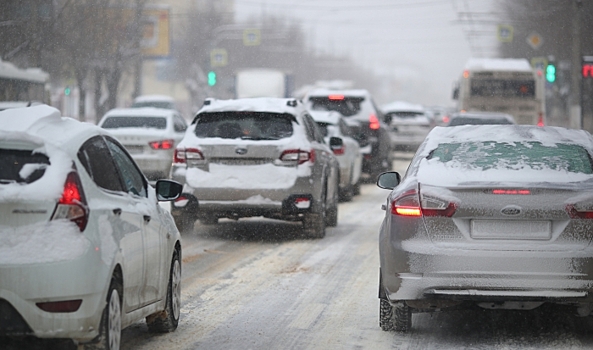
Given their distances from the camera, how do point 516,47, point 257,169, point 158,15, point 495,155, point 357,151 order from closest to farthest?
point 495,155 < point 257,169 < point 357,151 < point 158,15 < point 516,47

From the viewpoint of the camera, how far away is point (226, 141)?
13.1m

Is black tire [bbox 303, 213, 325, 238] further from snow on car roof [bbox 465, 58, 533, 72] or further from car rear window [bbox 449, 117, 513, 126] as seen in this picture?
snow on car roof [bbox 465, 58, 533, 72]

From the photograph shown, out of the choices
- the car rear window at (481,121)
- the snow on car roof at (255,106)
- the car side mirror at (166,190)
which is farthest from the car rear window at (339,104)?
the car side mirror at (166,190)

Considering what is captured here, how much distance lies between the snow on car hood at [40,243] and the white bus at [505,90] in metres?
30.5

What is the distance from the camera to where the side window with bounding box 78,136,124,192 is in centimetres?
611

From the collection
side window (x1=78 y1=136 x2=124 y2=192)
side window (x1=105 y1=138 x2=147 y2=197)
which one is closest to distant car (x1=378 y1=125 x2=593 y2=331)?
side window (x1=105 y1=138 x2=147 y2=197)

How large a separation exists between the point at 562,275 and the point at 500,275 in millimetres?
379

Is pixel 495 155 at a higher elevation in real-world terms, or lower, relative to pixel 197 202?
higher

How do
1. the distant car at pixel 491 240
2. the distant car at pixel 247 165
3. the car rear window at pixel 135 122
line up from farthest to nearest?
the car rear window at pixel 135 122 → the distant car at pixel 247 165 → the distant car at pixel 491 240

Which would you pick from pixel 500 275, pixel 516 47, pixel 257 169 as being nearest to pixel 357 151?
pixel 257 169

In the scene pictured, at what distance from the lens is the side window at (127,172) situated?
270 inches

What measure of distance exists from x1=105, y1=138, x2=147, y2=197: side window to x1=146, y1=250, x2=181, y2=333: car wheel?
0.71 m

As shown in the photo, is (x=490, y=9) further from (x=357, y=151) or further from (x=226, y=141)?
(x=226, y=141)

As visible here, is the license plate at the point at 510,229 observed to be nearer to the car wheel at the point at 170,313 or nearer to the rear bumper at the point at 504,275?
the rear bumper at the point at 504,275
